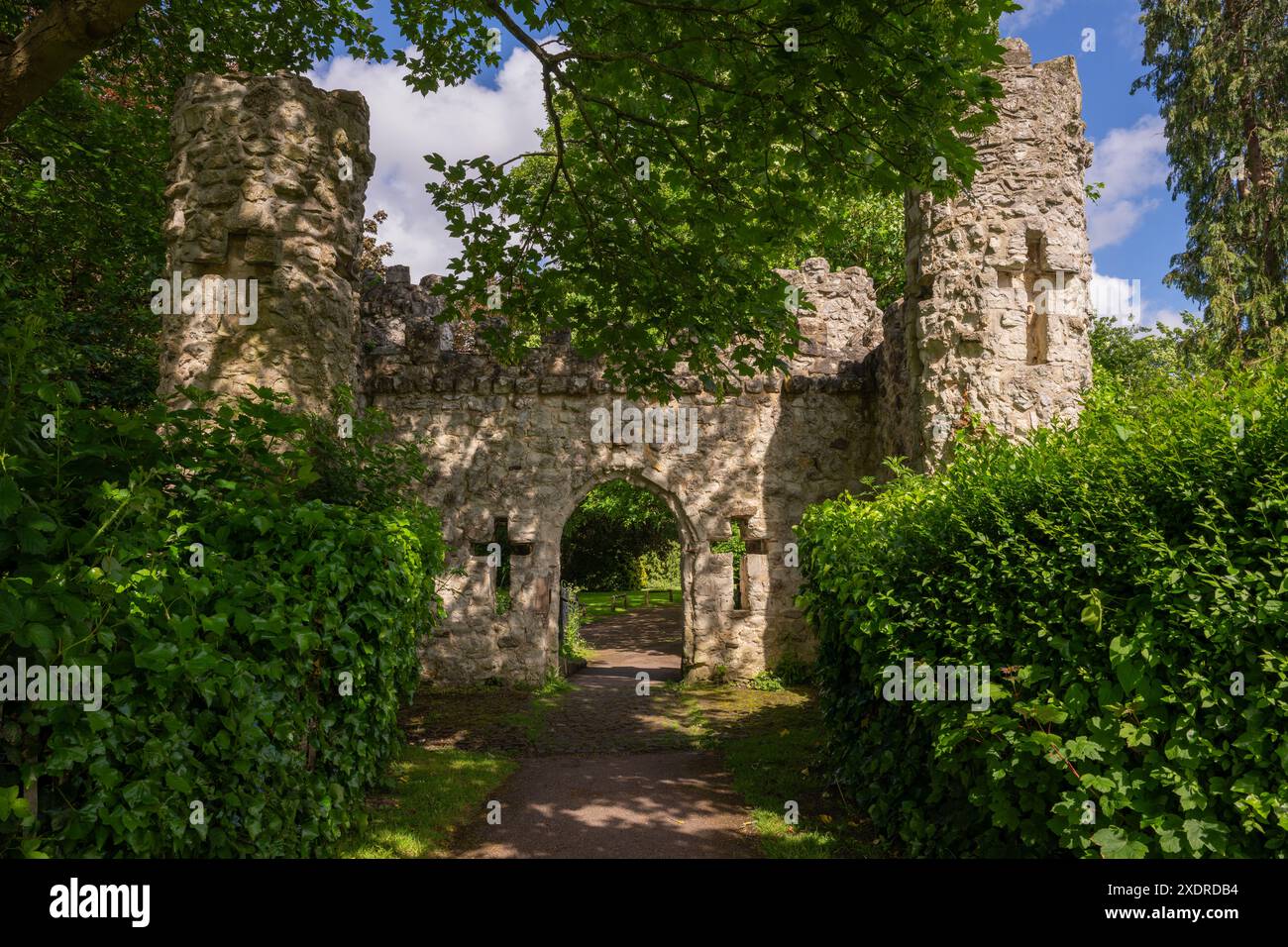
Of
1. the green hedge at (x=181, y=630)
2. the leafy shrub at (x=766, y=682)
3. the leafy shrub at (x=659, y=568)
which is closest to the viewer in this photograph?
the green hedge at (x=181, y=630)

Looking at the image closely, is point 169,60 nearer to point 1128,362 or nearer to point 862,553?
→ point 862,553

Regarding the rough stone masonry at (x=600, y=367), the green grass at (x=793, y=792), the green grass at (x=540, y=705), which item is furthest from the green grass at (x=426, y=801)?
the rough stone masonry at (x=600, y=367)

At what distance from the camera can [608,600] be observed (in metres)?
24.6

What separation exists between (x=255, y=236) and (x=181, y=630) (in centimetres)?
460

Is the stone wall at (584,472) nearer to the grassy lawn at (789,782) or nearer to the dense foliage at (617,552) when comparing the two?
the grassy lawn at (789,782)

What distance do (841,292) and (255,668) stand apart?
37.6 feet

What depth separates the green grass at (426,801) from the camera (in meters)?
4.98

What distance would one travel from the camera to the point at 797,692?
438 inches

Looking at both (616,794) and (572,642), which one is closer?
(616,794)

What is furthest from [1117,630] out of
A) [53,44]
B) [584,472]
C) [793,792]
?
[584,472]

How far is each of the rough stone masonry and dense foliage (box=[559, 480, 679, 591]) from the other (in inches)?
499

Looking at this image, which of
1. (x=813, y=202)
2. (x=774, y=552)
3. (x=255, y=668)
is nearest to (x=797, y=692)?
(x=774, y=552)

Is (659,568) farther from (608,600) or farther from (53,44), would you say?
(53,44)

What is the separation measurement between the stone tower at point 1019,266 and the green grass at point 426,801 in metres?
5.76
